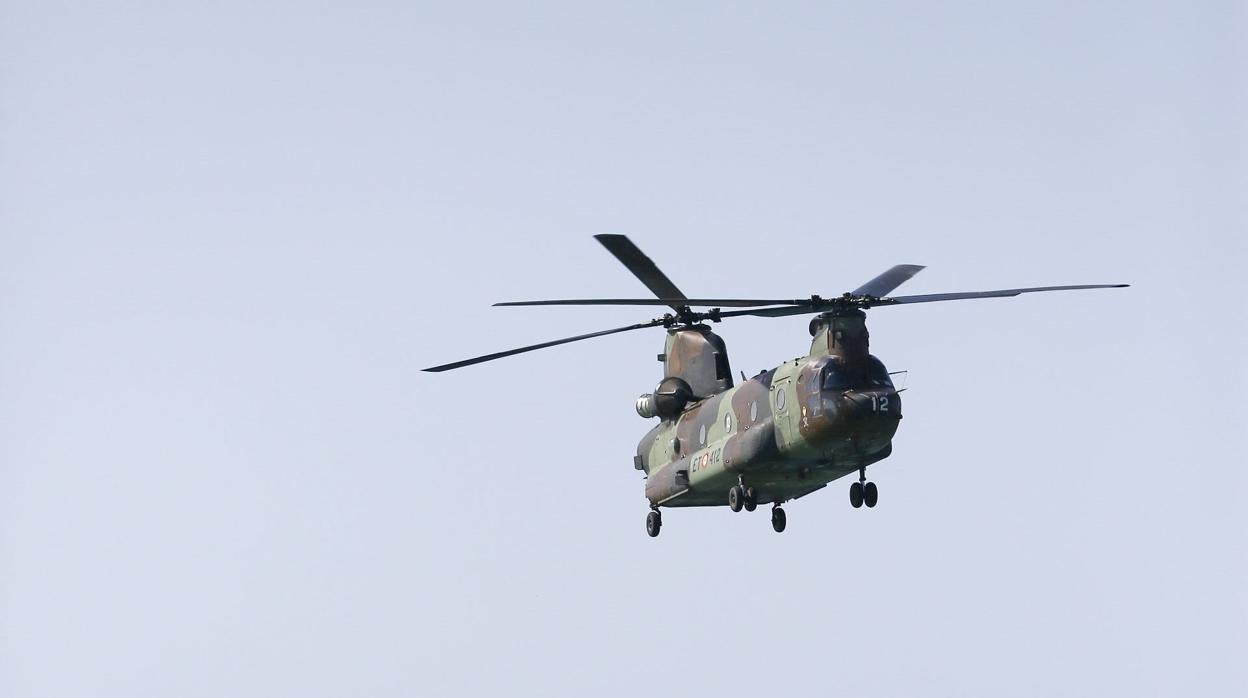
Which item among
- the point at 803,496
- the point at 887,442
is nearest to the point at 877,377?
the point at 887,442

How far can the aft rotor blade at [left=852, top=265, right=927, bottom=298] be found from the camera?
6166 centimetres

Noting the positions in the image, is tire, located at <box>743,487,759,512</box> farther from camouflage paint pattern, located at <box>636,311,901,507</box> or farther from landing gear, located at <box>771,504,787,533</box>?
landing gear, located at <box>771,504,787,533</box>

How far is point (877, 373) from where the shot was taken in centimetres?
5703

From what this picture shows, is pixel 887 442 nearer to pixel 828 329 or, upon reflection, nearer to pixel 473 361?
pixel 828 329

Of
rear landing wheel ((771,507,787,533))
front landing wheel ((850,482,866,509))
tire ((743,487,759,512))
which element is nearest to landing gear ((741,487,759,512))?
tire ((743,487,759,512))

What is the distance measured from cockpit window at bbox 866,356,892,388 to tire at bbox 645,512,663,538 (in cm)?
999

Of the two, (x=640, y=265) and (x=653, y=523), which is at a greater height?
(x=640, y=265)

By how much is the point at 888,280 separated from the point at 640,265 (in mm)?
7174

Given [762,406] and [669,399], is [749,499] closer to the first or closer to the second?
[762,406]

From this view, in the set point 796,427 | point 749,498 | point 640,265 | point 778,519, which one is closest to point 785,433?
point 796,427

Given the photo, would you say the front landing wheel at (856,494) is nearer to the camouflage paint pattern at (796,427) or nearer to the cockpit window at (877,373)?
the camouflage paint pattern at (796,427)

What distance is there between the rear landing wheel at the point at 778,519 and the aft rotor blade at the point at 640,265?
20.8 ft

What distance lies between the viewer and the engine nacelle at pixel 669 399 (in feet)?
212

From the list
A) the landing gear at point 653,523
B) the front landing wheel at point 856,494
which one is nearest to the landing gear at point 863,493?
the front landing wheel at point 856,494
